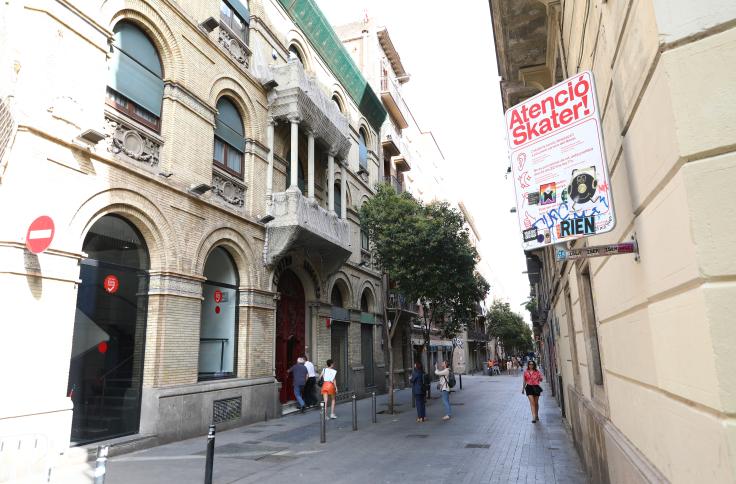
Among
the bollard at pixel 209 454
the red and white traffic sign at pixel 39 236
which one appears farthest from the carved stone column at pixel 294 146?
the bollard at pixel 209 454

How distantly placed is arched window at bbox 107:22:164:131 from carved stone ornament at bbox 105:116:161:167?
443mm

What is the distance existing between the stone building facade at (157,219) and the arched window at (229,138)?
0.21ft

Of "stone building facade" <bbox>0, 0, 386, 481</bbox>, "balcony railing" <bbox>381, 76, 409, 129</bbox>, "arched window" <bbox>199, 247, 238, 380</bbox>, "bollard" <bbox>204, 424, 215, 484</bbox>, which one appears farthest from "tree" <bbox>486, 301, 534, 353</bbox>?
"bollard" <bbox>204, 424, 215, 484</bbox>

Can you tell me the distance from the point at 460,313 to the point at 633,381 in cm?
1948

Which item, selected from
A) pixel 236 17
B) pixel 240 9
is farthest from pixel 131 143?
pixel 240 9

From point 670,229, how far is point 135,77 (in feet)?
38.8

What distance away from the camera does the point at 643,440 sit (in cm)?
389

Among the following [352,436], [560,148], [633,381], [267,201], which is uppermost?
[267,201]

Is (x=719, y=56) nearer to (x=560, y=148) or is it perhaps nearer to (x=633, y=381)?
(x=560, y=148)

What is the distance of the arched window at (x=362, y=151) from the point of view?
25766 mm

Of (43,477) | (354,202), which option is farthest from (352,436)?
(354,202)

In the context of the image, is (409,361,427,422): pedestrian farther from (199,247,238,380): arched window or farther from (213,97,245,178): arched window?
(213,97,245,178): arched window

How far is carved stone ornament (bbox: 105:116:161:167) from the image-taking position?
10.3 metres

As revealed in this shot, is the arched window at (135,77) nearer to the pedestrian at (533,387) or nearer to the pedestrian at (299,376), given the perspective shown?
the pedestrian at (299,376)
